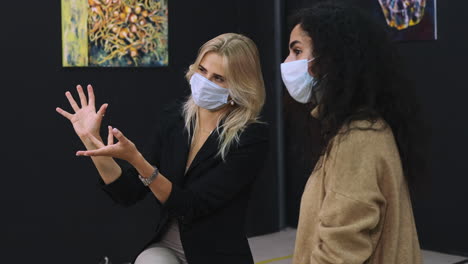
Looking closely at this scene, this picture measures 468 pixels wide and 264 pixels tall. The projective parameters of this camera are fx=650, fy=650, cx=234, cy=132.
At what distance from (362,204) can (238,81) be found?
1147 millimetres

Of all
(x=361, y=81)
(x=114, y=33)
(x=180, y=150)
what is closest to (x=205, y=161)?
(x=180, y=150)

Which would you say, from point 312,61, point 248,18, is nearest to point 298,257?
point 312,61

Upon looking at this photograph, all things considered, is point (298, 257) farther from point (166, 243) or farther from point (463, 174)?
point (463, 174)

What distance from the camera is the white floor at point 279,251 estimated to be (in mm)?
4309

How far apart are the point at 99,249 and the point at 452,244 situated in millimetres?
2341

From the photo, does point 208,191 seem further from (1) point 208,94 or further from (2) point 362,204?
(2) point 362,204

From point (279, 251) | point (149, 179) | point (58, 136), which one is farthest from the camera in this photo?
point (279, 251)

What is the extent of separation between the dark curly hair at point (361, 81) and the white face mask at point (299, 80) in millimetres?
105

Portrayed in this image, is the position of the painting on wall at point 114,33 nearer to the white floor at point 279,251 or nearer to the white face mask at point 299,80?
the white floor at point 279,251

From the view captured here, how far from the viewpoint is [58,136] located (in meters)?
4.01

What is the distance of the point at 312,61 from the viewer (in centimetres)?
171

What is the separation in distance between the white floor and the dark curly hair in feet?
9.27

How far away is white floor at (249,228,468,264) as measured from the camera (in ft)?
14.1

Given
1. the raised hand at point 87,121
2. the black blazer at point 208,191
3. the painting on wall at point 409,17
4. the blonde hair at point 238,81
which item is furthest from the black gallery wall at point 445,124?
the raised hand at point 87,121
